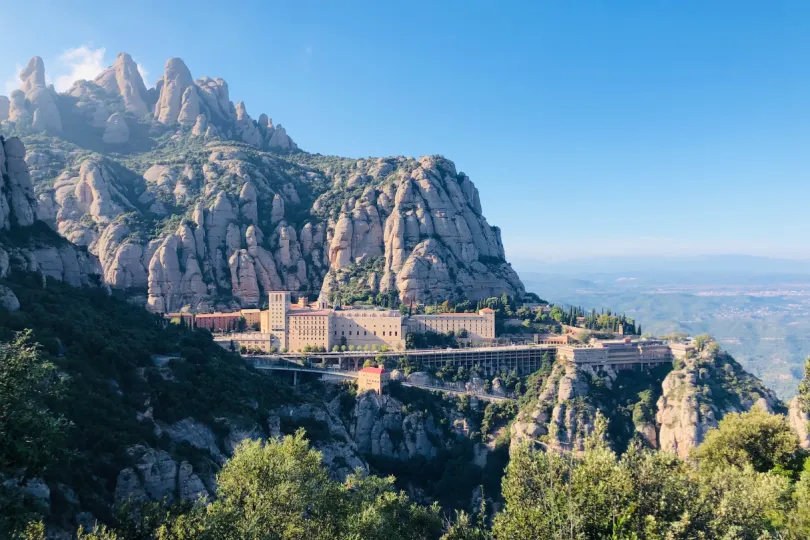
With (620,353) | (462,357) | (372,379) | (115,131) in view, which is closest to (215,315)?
Result: (372,379)

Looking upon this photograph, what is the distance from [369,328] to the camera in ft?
372

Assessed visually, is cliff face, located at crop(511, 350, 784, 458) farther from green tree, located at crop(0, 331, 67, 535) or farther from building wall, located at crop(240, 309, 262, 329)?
green tree, located at crop(0, 331, 67, 535)

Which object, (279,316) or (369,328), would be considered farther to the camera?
(369,328)

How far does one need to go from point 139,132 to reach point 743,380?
605 ft

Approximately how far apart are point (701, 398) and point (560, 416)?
20493 millimetres

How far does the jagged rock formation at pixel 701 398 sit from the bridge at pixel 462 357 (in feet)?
71.1

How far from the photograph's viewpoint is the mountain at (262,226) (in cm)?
13250

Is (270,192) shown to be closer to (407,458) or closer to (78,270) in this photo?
(78,270)

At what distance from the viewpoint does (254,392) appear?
7150cm

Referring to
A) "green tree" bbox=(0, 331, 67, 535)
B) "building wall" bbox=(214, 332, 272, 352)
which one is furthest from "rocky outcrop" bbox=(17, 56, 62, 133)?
"green tree" bbox=(0, 331, 67, 535)

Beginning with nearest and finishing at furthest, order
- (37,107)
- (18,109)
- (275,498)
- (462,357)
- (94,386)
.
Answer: (275,498)
(94,386)
(462,357)
(18,109)
(37,107)

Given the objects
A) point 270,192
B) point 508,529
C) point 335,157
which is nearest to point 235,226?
point 270,192

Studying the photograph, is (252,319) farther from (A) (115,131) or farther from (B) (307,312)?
(A) (115,131)

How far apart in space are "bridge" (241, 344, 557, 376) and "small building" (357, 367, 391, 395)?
966 cm
